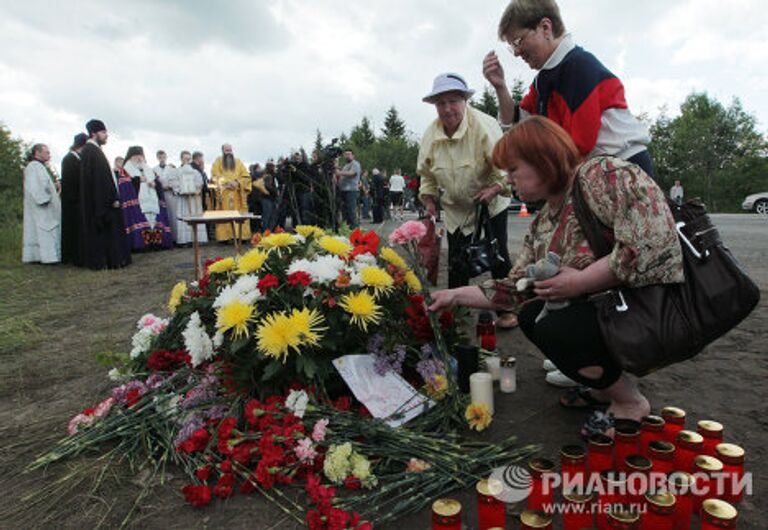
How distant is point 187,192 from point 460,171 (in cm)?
909

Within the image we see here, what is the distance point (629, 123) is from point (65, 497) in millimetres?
2727

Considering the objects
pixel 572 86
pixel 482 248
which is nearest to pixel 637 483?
pixel 572 86

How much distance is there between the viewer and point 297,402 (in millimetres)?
2125

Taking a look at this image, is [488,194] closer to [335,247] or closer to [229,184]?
[335,247]

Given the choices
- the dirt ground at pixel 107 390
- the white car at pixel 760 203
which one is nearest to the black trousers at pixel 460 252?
the dirt ground at pixel 107 390

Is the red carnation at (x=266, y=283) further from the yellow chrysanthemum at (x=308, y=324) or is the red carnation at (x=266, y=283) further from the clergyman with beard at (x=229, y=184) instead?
the clergyman with beard at (x=229, y=184)

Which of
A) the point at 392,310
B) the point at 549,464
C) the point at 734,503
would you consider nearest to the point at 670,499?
the point at 549,464

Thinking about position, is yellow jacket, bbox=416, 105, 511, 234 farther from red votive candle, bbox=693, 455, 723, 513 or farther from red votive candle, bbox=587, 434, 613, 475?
red votive candle, bbox=693, 455, 723, 513

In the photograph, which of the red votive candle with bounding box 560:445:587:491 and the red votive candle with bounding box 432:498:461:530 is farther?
the red votive candle with bounding box 560:445:587:491

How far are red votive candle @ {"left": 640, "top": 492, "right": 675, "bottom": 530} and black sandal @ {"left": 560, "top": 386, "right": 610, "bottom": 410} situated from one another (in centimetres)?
105

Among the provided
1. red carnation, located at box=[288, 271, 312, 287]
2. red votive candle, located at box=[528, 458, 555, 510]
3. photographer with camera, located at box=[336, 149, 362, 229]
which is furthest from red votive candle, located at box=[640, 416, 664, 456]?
photographer with camera, located at box=[336, 149, 362, 229]

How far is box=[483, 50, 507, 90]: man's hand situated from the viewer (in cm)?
289

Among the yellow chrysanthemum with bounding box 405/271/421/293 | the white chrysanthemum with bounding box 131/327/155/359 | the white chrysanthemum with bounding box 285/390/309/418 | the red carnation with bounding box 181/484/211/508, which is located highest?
the yellow chrysanthemum with bounding box 405/271/421/293

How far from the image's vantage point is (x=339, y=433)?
2068 millimetres
